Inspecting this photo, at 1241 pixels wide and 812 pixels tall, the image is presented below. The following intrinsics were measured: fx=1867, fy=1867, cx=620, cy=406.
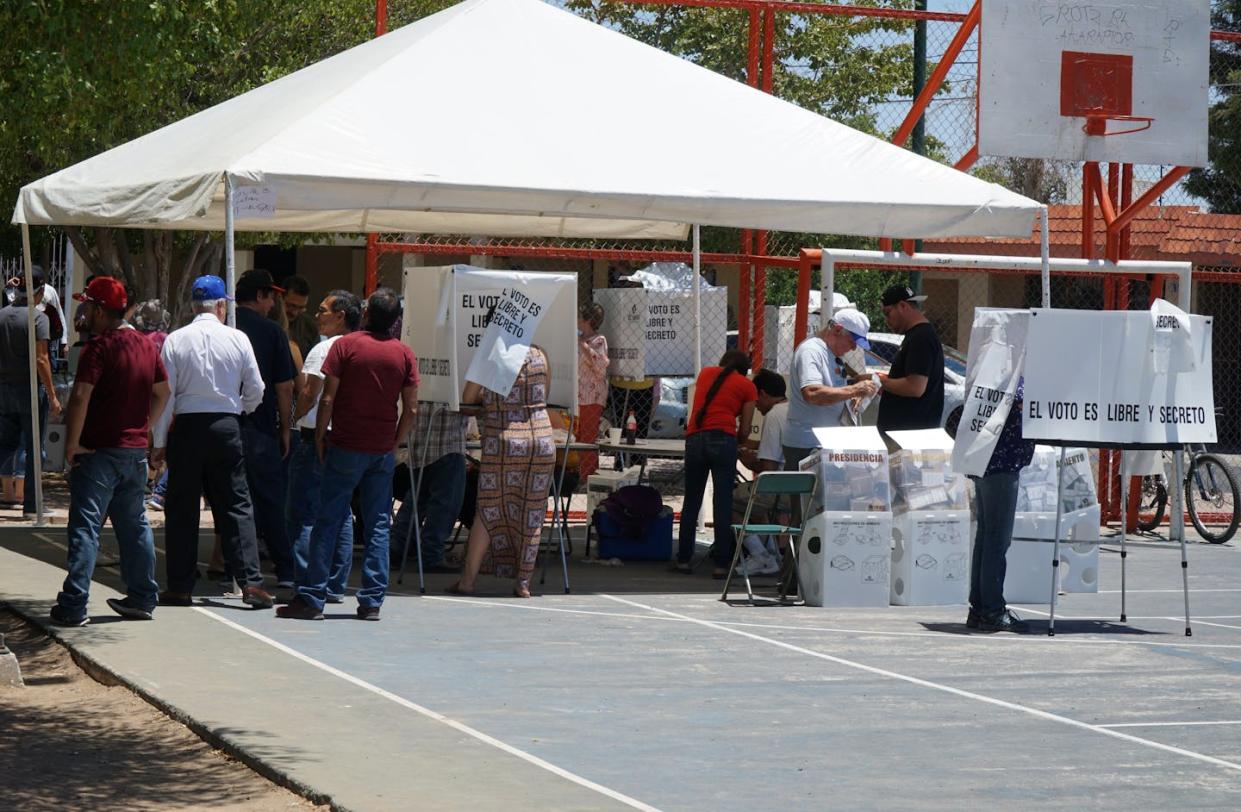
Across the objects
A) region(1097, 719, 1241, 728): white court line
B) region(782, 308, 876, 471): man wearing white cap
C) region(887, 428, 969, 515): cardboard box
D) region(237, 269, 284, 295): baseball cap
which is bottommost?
region(1097, 719, 1241, 728): white court line

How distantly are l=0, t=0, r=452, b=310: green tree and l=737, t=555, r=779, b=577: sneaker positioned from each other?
17.4 feet

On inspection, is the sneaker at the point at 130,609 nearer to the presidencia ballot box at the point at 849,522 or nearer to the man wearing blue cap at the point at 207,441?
the man wearing blue cap at the point at 207,441

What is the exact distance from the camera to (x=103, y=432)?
9.73 meters

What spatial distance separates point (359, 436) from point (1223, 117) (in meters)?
28.7

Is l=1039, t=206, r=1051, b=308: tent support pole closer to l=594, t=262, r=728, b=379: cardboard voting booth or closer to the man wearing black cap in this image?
l=594, t=262, r=728, b=379: cardboard voting booth

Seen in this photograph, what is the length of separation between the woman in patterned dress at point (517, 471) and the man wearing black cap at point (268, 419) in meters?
1.17

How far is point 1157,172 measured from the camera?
1659 cm

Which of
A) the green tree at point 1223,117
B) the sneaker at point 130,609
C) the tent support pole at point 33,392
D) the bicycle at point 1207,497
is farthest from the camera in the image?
the green tree at point 1223,117

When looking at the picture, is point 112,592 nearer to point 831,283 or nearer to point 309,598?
point 309,598

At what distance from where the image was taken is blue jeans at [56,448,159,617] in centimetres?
977

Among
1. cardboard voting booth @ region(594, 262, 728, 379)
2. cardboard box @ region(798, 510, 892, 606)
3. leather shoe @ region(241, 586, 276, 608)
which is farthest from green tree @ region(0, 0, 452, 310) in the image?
cardboard box @ region(798, 510, 892, 606)

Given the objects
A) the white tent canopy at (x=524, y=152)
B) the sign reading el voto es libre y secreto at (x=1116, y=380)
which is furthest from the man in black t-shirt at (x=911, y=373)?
the sign reading el voto es libre y secreto at (x=1116, y=380)

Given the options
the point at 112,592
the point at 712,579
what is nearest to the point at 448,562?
the point at 712,579

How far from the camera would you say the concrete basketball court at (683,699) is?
681 centimetres
